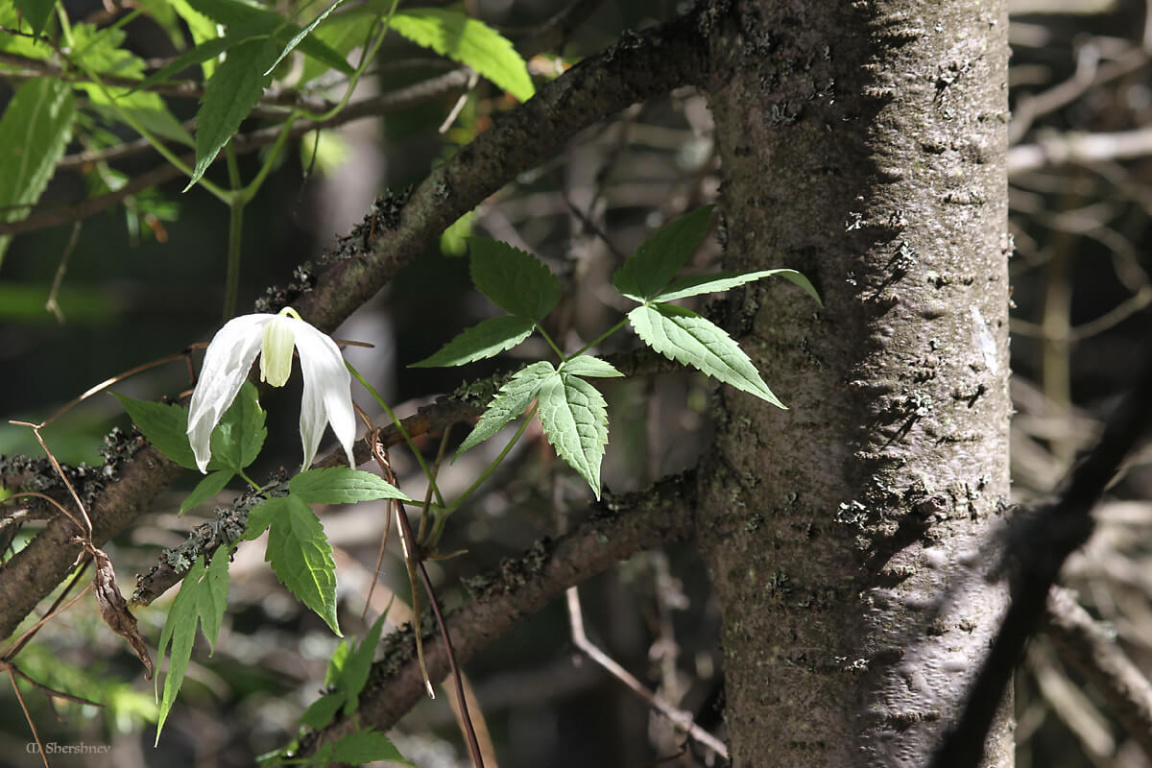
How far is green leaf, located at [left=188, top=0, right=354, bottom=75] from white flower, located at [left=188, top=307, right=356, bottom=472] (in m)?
0.20

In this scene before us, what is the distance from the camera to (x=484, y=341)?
562mm

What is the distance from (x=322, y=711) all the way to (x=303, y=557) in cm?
28

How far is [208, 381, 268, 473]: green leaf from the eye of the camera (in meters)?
0.55

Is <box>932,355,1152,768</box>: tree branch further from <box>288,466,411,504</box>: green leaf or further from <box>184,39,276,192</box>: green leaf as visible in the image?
<box>184,39,276,192</box>: green leaf

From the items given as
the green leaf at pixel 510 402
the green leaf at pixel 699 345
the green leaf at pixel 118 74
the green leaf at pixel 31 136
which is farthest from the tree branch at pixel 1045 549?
the green leaf at pixel 31 136

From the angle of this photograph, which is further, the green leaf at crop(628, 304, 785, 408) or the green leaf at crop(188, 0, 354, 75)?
the green leaf at crop(188, 0, 354, 75)

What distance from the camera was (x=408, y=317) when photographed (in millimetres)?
3207

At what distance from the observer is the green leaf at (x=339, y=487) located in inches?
19.0

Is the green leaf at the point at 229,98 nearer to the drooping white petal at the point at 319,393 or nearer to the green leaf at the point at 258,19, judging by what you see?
the green leaf at the point at 258,19

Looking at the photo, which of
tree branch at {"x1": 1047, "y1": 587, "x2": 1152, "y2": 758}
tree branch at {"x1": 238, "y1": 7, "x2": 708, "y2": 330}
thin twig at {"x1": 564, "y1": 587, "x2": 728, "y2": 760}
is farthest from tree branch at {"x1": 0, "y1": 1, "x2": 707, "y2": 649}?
tree branch at {"x1": 1047, "y1": 587, "x2": 1152, "y2": 758}

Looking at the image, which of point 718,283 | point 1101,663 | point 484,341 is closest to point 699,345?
point 718,283

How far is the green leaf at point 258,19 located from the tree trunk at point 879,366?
0.32 m

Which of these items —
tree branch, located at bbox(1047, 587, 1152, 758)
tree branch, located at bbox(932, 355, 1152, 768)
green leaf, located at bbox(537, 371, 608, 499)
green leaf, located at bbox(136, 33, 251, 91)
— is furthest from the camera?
tree branch, located at bbox(1047, 587, 1152, 758)

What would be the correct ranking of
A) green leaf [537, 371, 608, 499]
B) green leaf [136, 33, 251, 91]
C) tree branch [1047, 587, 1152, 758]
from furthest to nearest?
1. tree branch [1047, 587, 1152, 758]
2. green leaf [136, 33, 251, 91]
3. green leaf [537, 371, 608, 499]
